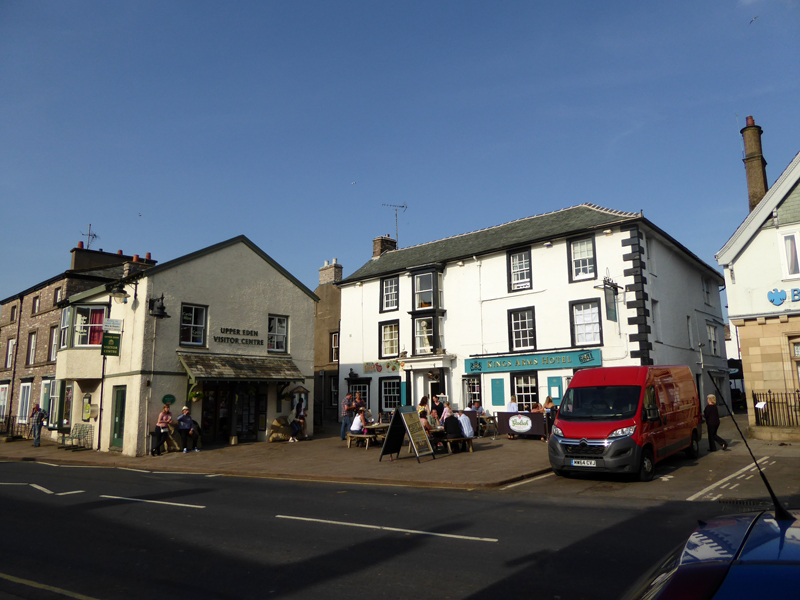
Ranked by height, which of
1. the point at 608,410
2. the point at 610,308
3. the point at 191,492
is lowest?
the point at 191,492

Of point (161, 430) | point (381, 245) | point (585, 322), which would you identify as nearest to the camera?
point (161, 430)

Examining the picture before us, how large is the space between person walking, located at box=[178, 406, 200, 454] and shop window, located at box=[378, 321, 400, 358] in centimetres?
1250

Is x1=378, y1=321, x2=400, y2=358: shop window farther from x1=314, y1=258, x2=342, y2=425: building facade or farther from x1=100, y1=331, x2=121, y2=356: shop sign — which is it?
x1=100, y1=331, x2=121, y2=356: shop sign

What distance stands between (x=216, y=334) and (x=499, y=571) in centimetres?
1982

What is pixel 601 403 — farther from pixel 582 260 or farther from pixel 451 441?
A: pixel 582 260

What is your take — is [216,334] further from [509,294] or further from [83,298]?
[509,294]

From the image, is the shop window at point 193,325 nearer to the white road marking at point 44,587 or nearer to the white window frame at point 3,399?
the white road marking at point 44,587

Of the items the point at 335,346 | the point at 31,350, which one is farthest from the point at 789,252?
the point at 31,350

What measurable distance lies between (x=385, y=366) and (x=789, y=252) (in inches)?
754

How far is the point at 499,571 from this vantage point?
20.1 ft

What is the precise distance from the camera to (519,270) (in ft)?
89.7

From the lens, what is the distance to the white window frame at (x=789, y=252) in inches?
772

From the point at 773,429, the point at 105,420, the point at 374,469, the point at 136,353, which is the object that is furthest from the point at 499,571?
the point at 105,420

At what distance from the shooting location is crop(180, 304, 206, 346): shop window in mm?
23016
